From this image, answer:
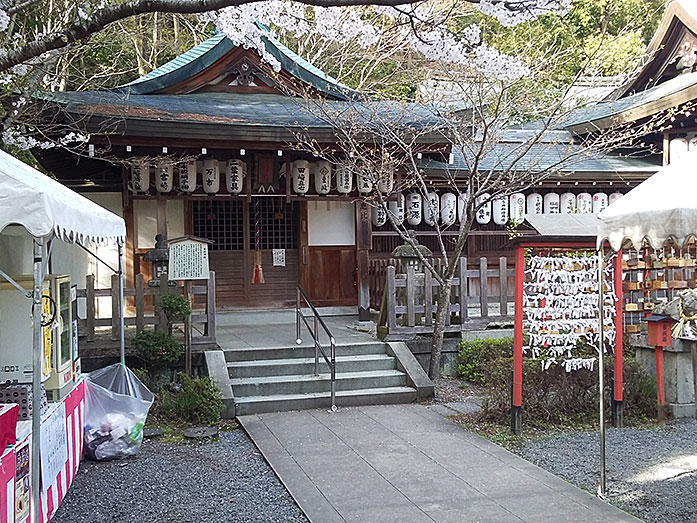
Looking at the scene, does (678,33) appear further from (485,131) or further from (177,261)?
(177,261)

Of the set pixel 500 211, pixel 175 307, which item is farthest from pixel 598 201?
pixel 175 307

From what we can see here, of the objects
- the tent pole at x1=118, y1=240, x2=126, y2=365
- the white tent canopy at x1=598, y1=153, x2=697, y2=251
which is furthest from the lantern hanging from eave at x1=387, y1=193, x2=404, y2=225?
the white tent canopy at x1=598, y1=153, x2=697, y2=251

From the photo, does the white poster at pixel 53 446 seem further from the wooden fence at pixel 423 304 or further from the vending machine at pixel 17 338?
the wooden fence at pixel 423 304

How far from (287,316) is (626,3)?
1923 centimetres

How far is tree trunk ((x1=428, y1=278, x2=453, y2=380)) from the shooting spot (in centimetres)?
1009

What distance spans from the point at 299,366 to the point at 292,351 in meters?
0.46

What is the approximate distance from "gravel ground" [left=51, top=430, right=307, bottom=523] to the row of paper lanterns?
25.1 ft

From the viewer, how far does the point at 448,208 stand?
14.5 metres

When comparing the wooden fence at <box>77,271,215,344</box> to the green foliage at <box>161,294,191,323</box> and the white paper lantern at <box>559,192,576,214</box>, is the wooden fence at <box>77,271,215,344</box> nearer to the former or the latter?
the green foliage at <box>161,294,191,323</box>

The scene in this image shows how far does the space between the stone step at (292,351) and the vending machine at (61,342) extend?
387cm

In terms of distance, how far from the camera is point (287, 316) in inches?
547

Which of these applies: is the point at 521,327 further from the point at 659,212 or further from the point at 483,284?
the point at 483,284

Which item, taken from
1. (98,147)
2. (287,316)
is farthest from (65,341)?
(287,316)

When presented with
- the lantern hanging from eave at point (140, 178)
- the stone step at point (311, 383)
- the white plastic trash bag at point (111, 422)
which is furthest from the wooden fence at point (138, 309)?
the lantern hanging from eave at point (140, 178)
